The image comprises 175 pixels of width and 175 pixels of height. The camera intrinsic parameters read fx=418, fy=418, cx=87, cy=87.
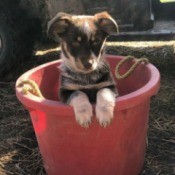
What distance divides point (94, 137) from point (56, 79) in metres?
1.03

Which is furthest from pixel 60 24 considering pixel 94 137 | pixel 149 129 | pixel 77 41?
pixel 149 129

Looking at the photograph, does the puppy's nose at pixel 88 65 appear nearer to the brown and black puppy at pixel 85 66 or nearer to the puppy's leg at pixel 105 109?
the brown and black puppy at pixel 85 66

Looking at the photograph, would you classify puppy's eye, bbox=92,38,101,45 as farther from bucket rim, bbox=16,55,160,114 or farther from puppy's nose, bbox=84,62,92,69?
bucket rim, bbox=16,55,160,114

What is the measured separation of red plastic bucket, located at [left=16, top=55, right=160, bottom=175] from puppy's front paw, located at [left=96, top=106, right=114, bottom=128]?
70mm

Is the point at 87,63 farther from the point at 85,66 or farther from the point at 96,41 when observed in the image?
the point at 96,41

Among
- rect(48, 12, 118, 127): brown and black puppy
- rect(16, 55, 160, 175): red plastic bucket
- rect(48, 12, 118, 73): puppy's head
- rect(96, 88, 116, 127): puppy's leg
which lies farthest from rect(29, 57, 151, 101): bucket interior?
rect(96, 88, 116, 127): puppy's leg

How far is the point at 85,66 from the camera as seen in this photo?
268cm

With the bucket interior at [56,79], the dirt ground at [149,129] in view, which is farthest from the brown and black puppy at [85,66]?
the dirt ground at [149,129]

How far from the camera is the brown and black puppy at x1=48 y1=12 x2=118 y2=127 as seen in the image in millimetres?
2539

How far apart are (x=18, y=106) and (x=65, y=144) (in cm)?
162

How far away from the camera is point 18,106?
4.28 m

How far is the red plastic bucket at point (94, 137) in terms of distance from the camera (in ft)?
8.71

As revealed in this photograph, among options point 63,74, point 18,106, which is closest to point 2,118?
→ point 18,106

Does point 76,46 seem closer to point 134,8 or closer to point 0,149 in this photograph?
point 0,149
